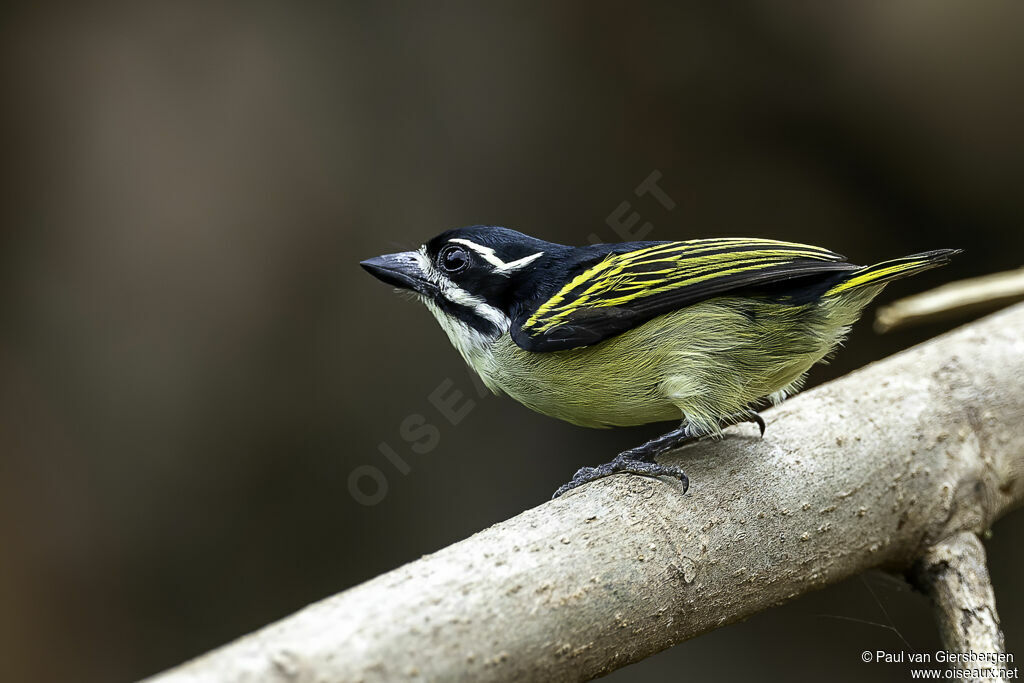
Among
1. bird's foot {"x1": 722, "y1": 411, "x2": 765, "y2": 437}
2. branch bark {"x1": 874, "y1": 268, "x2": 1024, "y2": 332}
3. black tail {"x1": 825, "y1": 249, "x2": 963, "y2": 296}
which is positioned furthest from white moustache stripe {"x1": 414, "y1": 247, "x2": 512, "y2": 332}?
branch bark {"x1": 874, "y1": 268, "x2": 1024, "y2": 332}

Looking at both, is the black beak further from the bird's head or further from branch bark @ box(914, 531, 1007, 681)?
branch bark @ box(914, 531, 1007, 681)

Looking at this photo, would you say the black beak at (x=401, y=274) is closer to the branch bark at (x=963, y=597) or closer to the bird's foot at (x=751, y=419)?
the bird's foot at (x=751, y=419)

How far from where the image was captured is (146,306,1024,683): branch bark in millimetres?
2160

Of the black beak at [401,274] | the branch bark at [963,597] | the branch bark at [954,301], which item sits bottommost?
the branch bark at [963,597]

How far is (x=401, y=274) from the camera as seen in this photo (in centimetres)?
355

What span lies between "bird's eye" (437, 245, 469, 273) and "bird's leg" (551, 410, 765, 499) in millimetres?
968

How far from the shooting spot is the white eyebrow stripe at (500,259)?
3.43m

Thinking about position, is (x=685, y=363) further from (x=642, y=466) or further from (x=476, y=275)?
(x=476, y=275)

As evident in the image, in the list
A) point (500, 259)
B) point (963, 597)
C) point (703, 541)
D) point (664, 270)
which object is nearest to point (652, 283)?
point (664, 270)

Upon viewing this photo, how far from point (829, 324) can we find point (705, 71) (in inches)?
121

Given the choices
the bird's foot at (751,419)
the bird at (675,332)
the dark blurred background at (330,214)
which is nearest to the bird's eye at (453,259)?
the bird at (675,332)

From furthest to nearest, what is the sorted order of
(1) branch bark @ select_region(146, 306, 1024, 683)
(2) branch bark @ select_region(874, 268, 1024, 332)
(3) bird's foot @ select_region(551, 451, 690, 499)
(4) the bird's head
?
(2) branch bark @ select_region(874, 268, 1024, 332), (4) the bird's head, (3) bird's foot @ select_region(551, 451, 690, 499), (1) branch bark @ select_region(146, 306, 1024, 683)

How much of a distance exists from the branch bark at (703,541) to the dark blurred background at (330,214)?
2.14 meters

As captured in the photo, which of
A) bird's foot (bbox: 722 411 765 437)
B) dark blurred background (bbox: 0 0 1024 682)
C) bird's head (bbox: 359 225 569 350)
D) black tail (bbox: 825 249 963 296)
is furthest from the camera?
dark blurred background (bbox: 0 0 1024 682)
